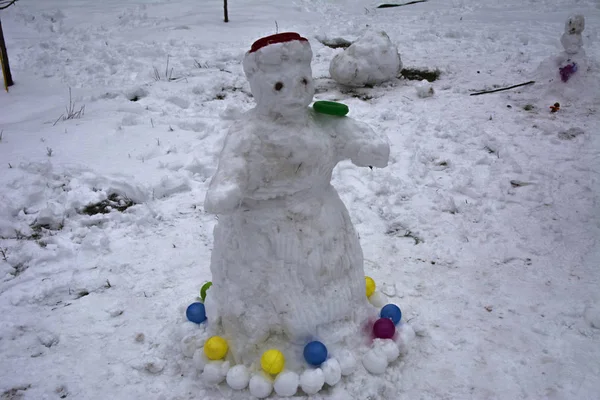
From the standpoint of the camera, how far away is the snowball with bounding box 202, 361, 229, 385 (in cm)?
222

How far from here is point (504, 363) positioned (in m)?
2.34

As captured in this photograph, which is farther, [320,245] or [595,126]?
[595,126]

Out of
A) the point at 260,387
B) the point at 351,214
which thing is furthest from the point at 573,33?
the point at 260,387

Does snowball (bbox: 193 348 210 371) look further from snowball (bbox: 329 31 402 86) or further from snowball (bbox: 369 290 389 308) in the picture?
snowball (bbox: 329 31 402 86)

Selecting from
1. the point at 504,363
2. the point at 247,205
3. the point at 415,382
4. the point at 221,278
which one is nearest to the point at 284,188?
the point at 247,205

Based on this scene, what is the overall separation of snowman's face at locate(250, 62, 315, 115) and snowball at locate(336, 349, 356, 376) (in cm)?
108

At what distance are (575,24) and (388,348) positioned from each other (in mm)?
4067

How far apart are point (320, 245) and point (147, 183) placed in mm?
2082

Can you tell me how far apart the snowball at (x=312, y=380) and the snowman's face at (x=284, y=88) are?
109 centimetres

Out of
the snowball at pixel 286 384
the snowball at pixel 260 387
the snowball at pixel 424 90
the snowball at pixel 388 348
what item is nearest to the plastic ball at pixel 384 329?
the snowball at pixel 388 348

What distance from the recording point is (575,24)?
15.8ft

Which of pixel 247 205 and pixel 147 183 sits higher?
pixel 247 205

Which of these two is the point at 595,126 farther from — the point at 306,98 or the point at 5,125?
the point at 5,125

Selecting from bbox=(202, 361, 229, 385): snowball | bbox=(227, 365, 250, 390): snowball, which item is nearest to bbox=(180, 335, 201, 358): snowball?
bbox=(202, 361, 229, 385): snowball
